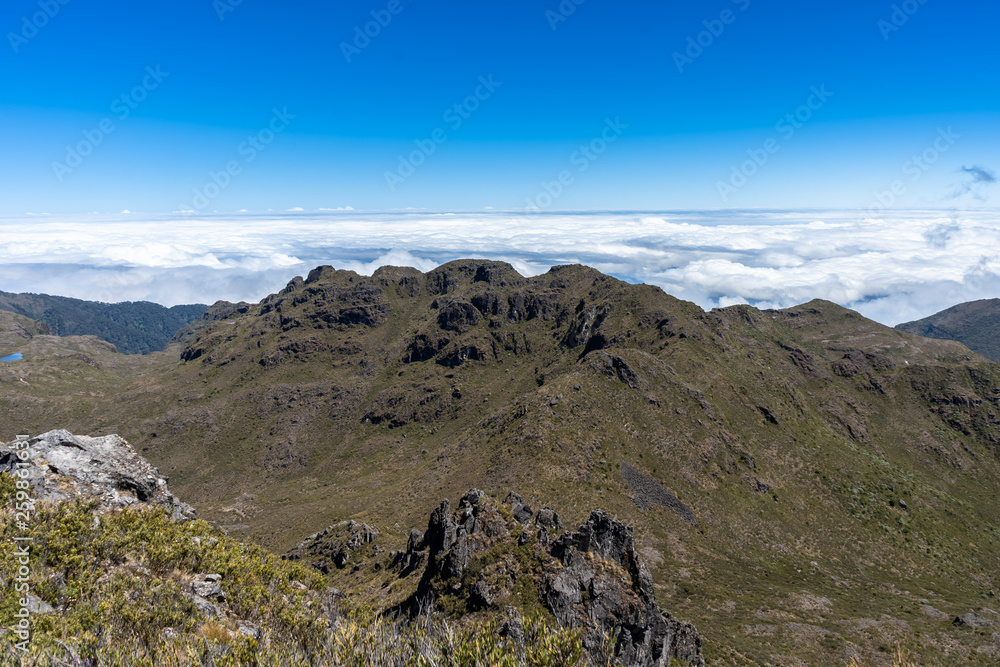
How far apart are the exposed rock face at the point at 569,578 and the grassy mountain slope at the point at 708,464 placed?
2054 cm

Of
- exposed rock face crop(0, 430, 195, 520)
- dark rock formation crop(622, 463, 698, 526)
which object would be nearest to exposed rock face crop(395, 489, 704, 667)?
exposed rock face crop(0, 430, 195, 520)

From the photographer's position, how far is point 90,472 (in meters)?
29.9

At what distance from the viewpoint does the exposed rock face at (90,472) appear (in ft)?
86.5

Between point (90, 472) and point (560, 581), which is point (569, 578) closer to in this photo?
point (560, 581)

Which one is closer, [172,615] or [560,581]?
[172,615]

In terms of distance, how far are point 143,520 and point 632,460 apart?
4047 inches

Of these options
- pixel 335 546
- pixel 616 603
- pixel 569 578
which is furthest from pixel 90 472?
pixel 335 546

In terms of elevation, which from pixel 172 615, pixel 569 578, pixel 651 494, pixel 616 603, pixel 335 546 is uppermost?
pixel 172 615

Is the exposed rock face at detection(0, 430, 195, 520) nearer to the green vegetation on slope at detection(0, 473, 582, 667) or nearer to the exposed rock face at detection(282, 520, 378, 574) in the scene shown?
the green vegetation on slope at detection(0, 473, 582, 667)

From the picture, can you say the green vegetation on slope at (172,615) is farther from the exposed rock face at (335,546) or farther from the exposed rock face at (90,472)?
the exposed rock face at (335,546)

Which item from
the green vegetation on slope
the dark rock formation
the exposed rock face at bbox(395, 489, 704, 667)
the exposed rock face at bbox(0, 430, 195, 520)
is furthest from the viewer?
the dark rock formation

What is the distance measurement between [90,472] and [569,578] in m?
39.3

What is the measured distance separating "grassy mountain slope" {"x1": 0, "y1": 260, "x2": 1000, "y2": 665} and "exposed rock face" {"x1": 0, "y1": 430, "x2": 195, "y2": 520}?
1607 inches

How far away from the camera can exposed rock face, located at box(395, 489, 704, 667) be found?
39.7 metres
